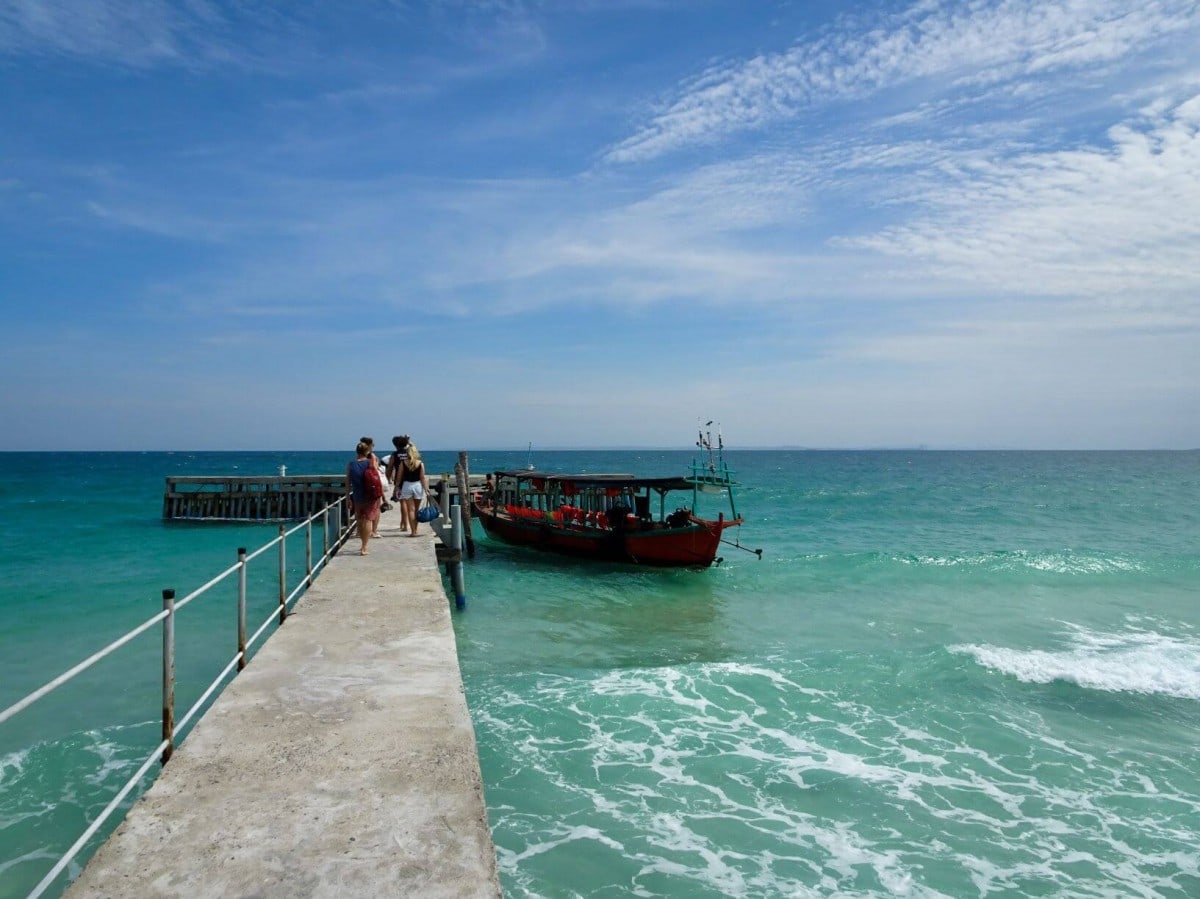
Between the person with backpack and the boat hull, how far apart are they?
10760 mm

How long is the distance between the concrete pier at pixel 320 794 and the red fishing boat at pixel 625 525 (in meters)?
15.0

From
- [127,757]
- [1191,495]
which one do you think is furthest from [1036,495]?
[127,757]

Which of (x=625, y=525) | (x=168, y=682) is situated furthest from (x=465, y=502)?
(x=168, y=682)

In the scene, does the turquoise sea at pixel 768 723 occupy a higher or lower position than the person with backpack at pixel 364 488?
lower

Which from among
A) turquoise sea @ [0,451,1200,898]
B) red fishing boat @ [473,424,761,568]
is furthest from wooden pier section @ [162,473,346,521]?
turquoise sea @ [0,451,1200,898]

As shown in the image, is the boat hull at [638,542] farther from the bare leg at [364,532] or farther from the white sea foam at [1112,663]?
the bare leg at [364,532]

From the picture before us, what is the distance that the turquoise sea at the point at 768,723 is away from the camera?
711 cm

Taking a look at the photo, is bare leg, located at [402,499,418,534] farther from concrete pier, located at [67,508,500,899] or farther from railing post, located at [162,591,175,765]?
railing post, located at [162,591,175,765]

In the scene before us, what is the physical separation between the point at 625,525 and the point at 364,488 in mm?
11483

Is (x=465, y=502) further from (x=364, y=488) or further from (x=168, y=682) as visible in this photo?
(x=168, y=682)

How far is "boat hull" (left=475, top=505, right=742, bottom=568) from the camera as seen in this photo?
22.0 m

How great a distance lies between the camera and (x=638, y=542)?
74.3 ft

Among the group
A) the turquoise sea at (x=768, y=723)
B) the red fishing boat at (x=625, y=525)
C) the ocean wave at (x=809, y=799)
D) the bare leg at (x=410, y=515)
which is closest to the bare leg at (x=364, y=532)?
the bare leg at (x=410, y=515)

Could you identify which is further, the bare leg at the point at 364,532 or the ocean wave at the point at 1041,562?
the ocean wave at the point at 1041,562
